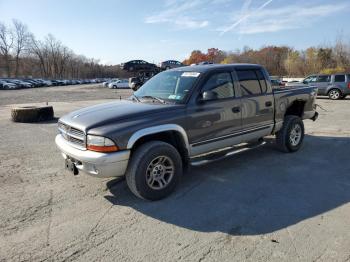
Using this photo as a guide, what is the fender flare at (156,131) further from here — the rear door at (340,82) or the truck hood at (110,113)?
the rear door at (340,82)

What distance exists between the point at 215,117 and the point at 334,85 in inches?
716

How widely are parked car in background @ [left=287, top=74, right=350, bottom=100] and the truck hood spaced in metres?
17.0

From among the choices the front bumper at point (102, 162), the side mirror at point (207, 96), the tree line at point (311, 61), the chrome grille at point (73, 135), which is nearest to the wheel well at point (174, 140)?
the front bumper at point (102, 162)

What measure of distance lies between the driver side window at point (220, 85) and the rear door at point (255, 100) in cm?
26

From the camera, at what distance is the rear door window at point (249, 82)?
17.7 ft

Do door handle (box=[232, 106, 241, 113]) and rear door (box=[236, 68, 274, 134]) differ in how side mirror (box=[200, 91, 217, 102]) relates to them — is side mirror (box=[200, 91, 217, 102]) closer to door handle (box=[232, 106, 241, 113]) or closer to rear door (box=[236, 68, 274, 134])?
door handle (box=[232, 106, 241, 113])

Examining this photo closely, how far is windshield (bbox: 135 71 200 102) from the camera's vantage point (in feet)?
15.6

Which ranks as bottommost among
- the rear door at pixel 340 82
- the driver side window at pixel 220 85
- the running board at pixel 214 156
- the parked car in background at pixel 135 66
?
Result: the running board at pixel 214 156

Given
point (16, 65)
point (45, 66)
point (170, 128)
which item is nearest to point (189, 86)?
point (170, 128)

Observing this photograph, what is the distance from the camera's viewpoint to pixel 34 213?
388 centimetres

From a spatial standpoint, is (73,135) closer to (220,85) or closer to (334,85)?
(220,85)

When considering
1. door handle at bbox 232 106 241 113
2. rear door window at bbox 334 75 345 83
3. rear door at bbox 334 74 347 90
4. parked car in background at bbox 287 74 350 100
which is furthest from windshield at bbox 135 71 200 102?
rear door window at bbox 334 75 345 83

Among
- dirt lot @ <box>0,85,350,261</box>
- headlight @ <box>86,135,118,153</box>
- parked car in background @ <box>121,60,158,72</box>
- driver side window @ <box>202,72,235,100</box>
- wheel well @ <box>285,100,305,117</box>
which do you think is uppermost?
parked car in background @ <box>121,60,158,72</box>

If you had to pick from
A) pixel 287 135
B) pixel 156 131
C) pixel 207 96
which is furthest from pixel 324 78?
pixel 156 131
